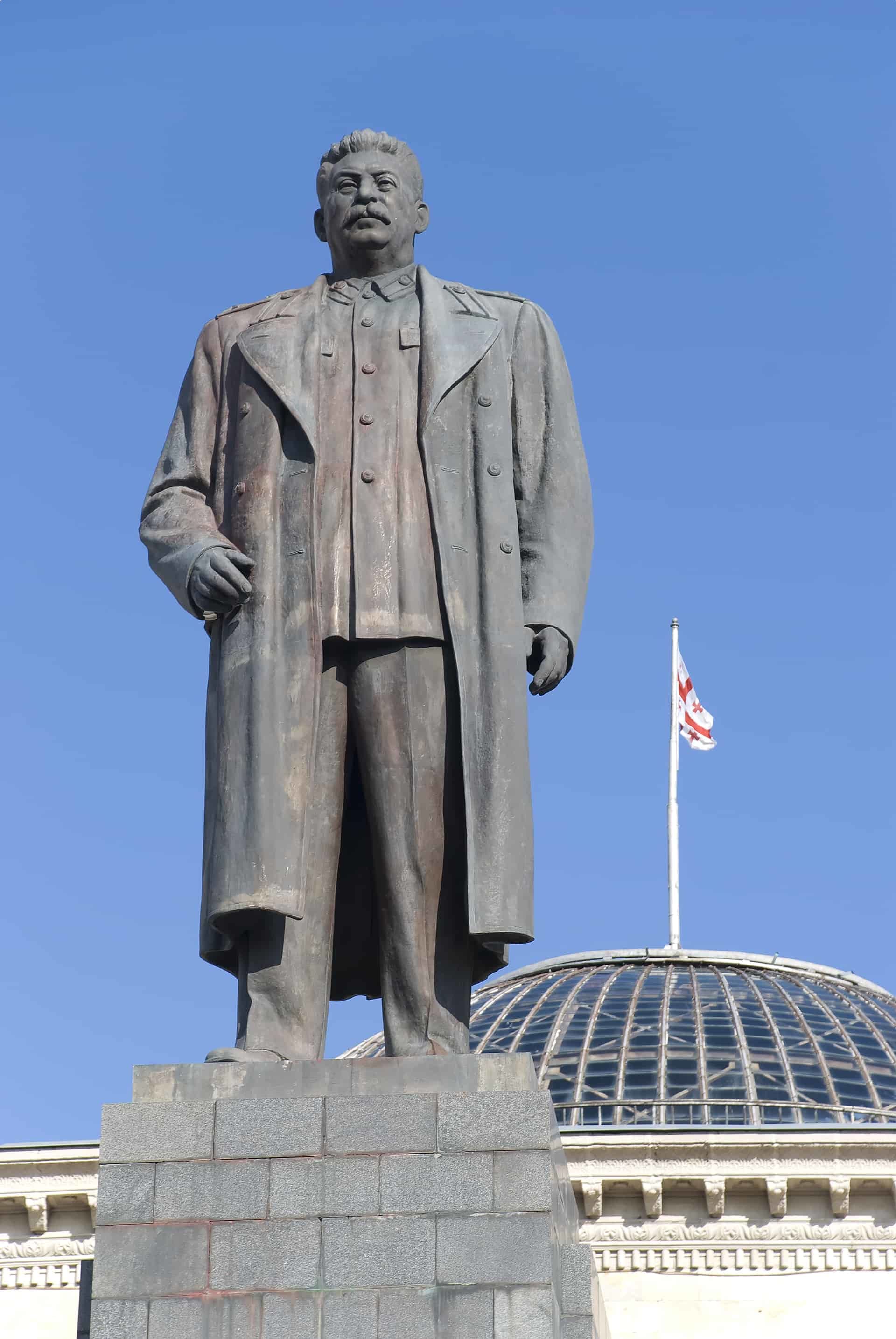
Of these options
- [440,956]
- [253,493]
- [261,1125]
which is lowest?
[261,1125]

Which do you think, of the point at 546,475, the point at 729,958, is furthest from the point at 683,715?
the point at 546,475

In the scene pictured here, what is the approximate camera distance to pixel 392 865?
10648 millimetres

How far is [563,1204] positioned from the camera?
10383mm

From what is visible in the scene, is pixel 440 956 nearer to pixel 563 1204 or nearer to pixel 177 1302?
pixel 563 1204

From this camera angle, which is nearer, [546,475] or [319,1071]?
[319,1071]

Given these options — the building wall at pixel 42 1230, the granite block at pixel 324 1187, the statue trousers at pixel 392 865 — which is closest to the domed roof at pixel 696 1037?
the building wall at pixel 42 1230

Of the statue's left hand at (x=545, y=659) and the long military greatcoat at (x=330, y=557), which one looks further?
the statue's left hand at (x=545, y=659)

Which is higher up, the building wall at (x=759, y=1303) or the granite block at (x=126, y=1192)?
the building wall at (x=759, y=1303)

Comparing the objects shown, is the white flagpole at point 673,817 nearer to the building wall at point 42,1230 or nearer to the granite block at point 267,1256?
the building wall at point 42,1230

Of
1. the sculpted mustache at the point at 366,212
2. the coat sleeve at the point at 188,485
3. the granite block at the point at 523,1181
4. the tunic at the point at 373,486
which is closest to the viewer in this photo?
the granite block at the point at 523,1181

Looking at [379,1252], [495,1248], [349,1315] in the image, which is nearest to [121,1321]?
[349,1315]

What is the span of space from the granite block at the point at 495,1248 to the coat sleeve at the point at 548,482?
2.56 m

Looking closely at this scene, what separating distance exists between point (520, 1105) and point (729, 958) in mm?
48232

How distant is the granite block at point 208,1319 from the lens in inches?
379
